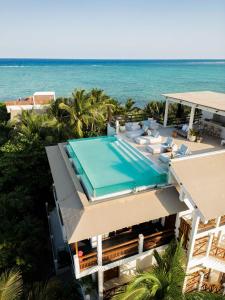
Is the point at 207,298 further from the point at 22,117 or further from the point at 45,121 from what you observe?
the point at 22,117

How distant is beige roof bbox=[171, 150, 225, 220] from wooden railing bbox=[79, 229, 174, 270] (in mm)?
3102

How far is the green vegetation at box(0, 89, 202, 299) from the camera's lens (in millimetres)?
15172

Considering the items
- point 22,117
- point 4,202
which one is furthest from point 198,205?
point 22,117

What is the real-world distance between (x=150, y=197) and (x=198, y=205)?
2.13m

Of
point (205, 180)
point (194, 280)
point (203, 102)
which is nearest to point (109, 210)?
point (205, 180)

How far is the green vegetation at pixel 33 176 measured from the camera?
1517 cm

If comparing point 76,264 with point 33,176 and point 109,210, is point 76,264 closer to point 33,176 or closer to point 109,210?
point 109,210

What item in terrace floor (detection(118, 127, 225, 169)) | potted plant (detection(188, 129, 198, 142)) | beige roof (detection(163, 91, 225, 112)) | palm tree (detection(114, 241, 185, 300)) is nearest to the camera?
palm tree (detection(114, 241, 185, 300))

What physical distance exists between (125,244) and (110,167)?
388 cm

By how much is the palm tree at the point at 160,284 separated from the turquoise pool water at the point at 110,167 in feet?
10.6

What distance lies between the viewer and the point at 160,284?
8.10 meters

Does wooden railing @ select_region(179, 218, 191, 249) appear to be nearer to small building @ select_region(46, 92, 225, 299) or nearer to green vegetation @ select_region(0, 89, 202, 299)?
small building @ select_region(46, 92, 225, 299)

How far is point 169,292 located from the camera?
8094mm

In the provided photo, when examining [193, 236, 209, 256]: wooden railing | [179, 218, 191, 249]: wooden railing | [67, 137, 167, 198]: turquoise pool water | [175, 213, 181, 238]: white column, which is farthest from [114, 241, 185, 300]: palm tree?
[67, 137, 167, 198]: turquoise pool water
